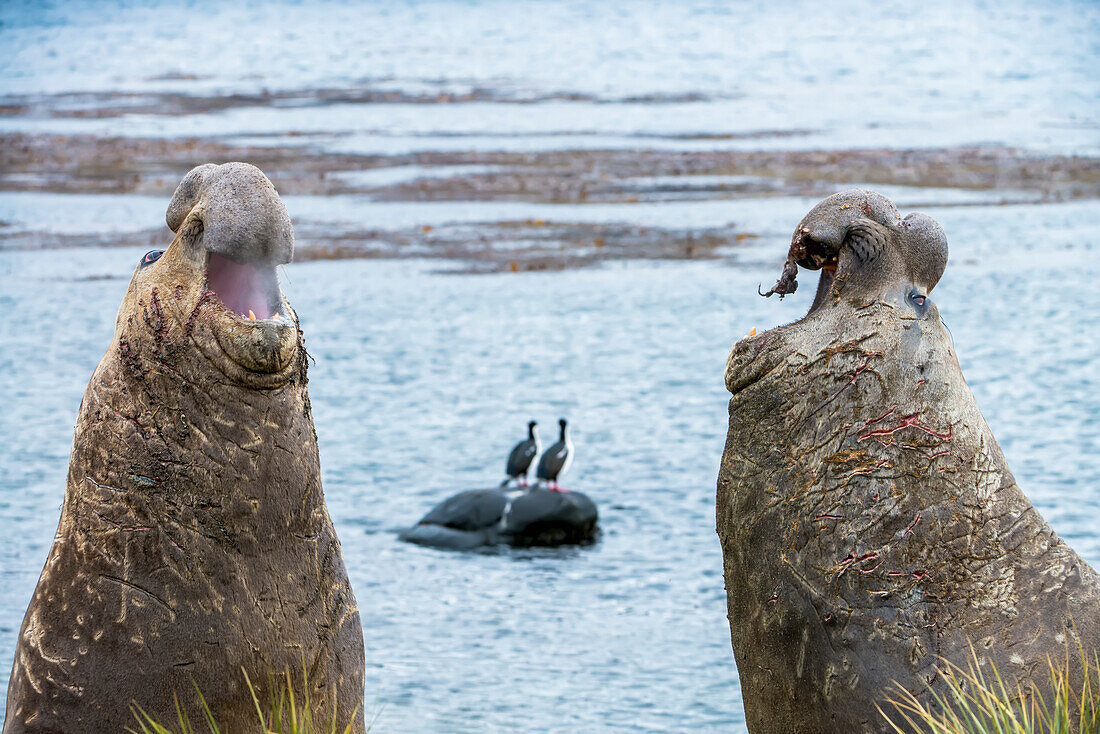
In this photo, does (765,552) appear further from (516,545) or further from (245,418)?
(516,545)

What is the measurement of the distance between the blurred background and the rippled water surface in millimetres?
35

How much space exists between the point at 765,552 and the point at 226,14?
8645 cm

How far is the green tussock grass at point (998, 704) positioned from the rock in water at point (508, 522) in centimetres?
645

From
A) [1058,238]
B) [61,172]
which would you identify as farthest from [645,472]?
[61,172]

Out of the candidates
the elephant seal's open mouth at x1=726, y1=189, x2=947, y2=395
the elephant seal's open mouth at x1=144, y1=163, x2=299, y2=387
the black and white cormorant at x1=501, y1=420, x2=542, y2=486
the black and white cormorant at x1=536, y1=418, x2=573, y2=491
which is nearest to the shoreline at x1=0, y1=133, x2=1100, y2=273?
the black and white cormorant at x1=501, y1=420, x2=542, y2=486

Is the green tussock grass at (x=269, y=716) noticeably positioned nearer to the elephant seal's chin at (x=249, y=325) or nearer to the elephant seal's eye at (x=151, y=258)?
the elephant seal's chin at (x=249, y=325)

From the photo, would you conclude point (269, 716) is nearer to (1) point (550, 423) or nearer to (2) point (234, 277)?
(2) point (234, 277)

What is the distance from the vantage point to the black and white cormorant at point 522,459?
11055mm

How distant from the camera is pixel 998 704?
356 centimetres

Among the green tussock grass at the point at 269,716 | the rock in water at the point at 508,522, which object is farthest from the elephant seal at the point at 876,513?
the rock in water at the point at 508,522

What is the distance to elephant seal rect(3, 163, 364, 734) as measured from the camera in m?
3.51

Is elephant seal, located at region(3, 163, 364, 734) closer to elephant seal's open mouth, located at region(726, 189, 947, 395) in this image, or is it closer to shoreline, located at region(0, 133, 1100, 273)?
elephant seal's open mouth, located at region(726, 189, 947, 395)

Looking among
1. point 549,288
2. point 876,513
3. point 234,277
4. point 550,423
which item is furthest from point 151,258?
point 549,288

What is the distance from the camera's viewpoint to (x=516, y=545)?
10.2m
